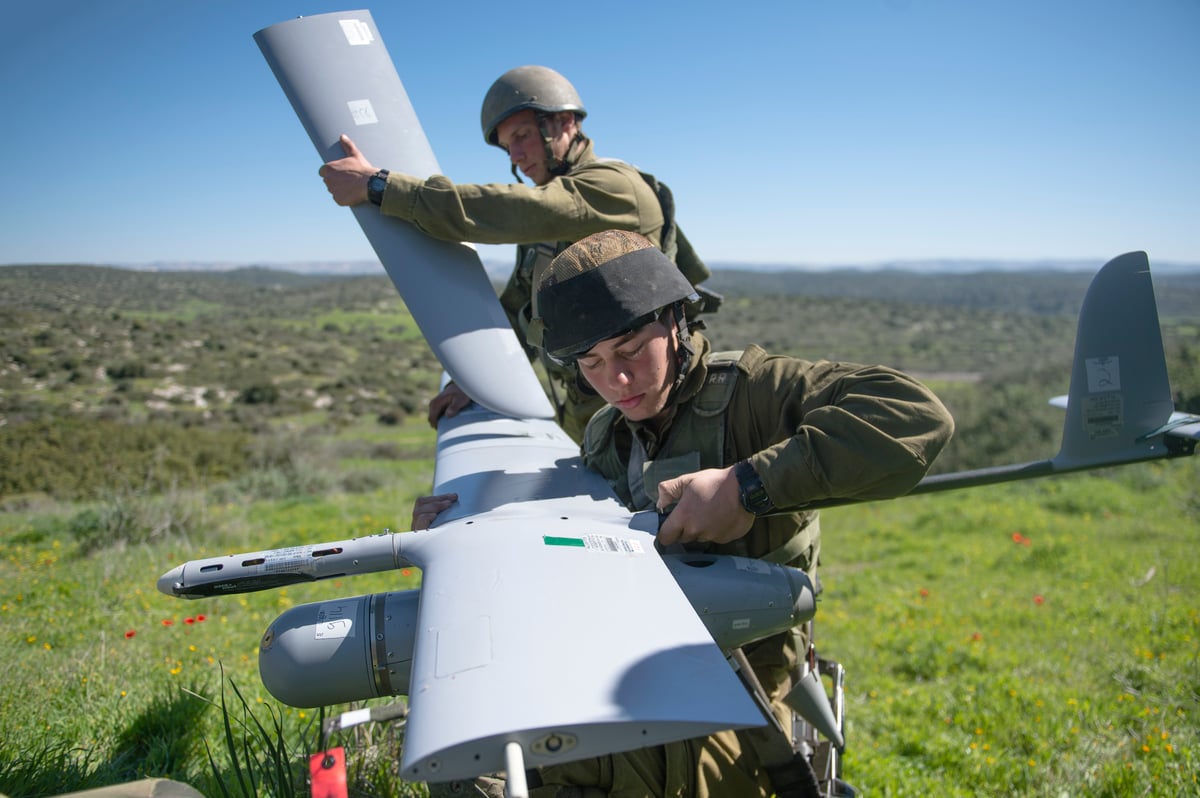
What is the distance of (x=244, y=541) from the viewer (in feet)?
26.2

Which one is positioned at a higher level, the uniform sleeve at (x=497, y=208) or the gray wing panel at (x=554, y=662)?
the uniform sleeve at (x=497, y=208)

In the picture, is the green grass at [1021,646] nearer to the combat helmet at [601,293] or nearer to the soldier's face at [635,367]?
the soldier's face at [635,367]

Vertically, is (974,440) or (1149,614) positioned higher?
(1149,614)

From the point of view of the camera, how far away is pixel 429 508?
2967 mm

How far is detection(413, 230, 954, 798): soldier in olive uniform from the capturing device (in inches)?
93.5

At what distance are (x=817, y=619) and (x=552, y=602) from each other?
684 cm

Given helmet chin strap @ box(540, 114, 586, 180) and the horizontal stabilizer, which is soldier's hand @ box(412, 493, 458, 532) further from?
helmet chin strap @ box(540, 114, 586, 180)

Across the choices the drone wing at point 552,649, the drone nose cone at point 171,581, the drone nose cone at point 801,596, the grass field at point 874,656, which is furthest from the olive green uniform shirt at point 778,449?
the grass field at point 874,656

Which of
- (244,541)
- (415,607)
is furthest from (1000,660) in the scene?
(244,541)

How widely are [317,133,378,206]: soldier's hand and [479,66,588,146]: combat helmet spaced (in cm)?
89

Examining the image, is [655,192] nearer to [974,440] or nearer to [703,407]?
[703,407]

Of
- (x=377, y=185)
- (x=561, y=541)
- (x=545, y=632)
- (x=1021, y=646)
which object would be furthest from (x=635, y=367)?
(x=1021, y=646)

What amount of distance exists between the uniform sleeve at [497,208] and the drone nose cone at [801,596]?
7.06 feet

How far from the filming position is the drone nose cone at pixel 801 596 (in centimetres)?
268
